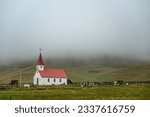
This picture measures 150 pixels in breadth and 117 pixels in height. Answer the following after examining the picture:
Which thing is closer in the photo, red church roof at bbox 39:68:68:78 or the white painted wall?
the white painted wall

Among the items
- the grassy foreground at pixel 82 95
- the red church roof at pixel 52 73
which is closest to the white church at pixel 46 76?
the red church roof at pixel 52 73

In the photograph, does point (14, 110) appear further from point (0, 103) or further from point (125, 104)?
point (125, 104)

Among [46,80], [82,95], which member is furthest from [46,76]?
[82,95]

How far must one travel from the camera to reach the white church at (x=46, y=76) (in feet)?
325

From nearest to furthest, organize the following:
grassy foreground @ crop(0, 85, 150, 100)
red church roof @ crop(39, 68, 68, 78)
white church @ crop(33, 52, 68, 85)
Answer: grassy foreground @ crop(0, 85, 150, 100) → white church @ crop(33, 52, 68, 85) → red church roof @ crop(39, 68, 68, 78)

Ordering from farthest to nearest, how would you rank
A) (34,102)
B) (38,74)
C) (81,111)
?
(38,74) < (34,102) < (81,111)

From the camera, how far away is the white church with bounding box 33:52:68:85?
325 ft

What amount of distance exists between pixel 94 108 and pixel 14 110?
2.55 m

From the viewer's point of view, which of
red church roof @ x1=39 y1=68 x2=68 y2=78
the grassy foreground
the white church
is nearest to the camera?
the grassy foreground

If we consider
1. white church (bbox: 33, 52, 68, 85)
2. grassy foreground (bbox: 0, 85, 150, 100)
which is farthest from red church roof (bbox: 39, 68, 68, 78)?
grassy foreground (bbox: 0, 85, 150, 100)

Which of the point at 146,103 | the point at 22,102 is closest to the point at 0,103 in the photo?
the point at 22,102

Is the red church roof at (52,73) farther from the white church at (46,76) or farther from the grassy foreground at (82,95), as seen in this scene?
the grassy foreground at (82,95)

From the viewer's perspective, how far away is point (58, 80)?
103 meters

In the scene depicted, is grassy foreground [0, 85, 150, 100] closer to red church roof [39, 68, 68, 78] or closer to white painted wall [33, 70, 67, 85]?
white painted wall [33, 70, 67, 85]
